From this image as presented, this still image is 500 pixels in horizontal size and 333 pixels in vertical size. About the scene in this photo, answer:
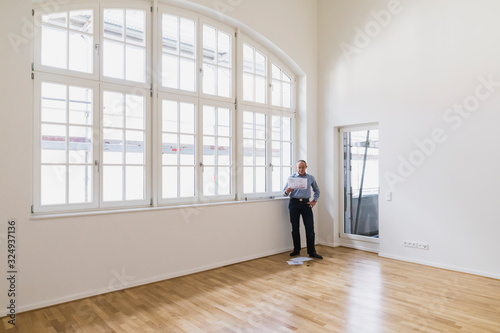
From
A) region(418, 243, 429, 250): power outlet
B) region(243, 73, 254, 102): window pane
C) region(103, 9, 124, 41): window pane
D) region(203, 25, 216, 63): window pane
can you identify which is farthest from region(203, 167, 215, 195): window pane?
region(418, 243, 429, 250): power outlet

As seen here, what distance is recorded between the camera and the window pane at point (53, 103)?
3.65 meters

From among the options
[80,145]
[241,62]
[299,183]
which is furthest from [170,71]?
[299,183]

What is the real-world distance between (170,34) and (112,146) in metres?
1.74

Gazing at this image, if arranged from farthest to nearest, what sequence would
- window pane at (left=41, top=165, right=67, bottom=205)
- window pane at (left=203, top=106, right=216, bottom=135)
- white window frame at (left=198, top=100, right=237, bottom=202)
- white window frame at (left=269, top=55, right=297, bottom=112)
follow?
white window frame at (left=269, top=55, right=297, bottom=112), window pane at (left=203, top=106, right=216, bottom=135), white window frame at (left=198, top=100, right=237, bottom=202), window pane at (left=41, top=165, right=67, bottom=205)

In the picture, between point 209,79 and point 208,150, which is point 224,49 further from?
point 208,150

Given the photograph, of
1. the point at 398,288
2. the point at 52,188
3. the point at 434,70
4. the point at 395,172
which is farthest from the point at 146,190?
the point at 434,70

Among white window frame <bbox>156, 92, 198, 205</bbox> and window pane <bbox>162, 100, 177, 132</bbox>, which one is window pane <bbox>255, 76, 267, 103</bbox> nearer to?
white window frame <bbox>156, 92, 198, 205</bbox>

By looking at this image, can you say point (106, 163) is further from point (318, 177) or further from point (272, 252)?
point (318, 177)

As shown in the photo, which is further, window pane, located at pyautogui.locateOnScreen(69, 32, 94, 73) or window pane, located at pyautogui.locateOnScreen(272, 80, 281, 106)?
window pane, located at pyautogui.locateOnScreen(272, 80, 281, 106)

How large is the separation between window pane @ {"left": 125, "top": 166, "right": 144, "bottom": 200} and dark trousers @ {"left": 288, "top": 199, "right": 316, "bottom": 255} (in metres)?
2.46

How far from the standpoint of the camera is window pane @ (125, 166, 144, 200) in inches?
166

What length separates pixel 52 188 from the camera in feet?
12.1

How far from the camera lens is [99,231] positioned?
3.82 meters

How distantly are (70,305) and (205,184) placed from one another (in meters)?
2.20
